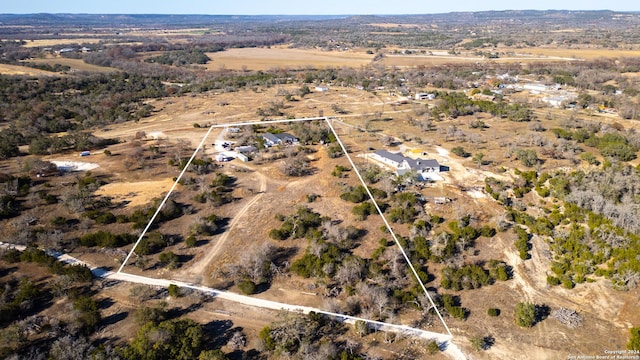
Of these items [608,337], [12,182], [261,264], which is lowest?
[608,337]

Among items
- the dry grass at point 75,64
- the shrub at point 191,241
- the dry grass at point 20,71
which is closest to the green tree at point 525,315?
the shrub at point 191,241

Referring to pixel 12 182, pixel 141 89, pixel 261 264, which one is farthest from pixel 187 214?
pixel 141 89

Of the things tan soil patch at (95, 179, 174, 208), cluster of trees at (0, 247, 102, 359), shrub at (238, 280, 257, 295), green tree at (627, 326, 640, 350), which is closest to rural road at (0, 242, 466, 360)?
shrub at (238, 280, 257, 295)

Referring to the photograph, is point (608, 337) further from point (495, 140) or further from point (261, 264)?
point (495, 140)

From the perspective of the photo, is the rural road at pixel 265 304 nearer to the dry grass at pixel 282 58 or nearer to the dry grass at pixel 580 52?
the dry grass at pixel 282 58

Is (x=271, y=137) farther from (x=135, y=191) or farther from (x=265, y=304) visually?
A: (x=265, y=304)

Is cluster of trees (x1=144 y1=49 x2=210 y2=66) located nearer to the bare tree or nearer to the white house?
the white house
